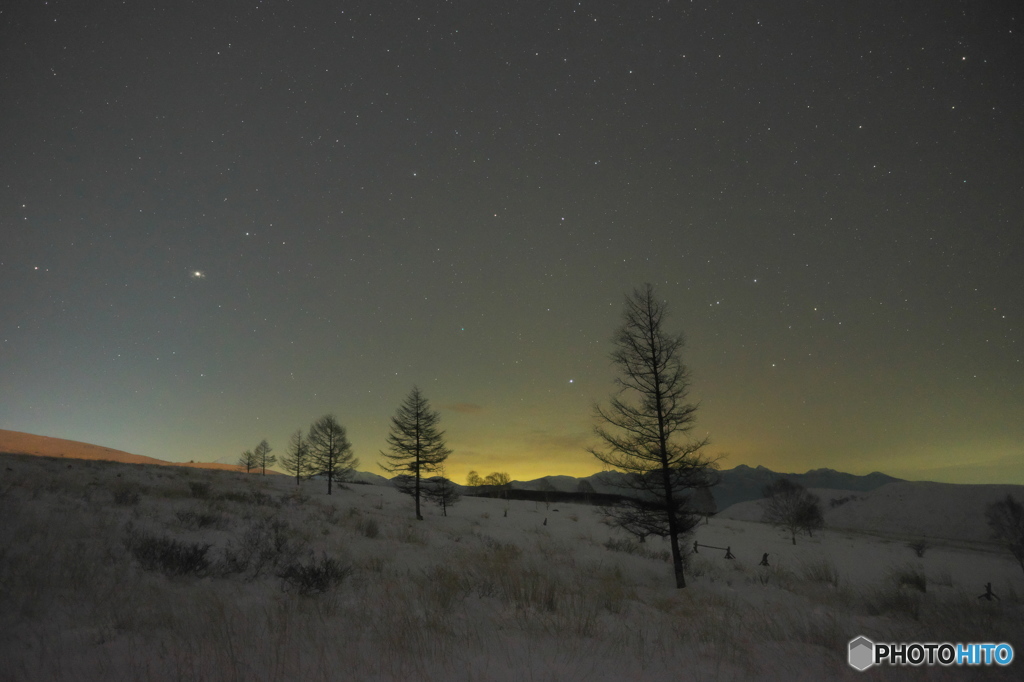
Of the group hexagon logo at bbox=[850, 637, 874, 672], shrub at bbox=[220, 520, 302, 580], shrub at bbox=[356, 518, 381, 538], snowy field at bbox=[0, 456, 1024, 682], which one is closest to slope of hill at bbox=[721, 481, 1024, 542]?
shrub at bbox=[356, 518, 381, 538]

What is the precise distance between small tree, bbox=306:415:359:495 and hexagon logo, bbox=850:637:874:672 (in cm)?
4703

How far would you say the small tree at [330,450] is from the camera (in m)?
45.5

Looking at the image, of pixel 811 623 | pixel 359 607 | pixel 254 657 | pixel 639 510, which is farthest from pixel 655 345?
pixel 254 657

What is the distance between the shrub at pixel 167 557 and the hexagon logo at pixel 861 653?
896cm

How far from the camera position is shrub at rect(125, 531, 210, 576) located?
629 centimetres

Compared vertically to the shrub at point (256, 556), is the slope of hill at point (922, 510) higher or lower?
lower

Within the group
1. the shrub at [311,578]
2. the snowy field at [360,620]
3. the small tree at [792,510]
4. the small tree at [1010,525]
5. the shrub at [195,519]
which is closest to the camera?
the snowy field at [360,620]

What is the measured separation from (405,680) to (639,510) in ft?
42.3

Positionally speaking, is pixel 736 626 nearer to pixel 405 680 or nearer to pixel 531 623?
pixel 531 623

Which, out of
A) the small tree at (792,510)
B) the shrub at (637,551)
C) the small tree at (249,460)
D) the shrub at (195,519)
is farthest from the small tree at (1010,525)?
the small tree at (249,460)

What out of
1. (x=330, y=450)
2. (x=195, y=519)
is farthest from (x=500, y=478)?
(x=195, y=519)

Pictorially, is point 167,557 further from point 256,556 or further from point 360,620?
point 360,620

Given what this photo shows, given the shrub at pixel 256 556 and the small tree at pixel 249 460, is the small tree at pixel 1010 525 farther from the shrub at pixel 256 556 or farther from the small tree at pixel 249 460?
the small tree at pixel 249 460

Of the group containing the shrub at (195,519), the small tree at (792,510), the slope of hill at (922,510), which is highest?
the shrub at (195,519)
